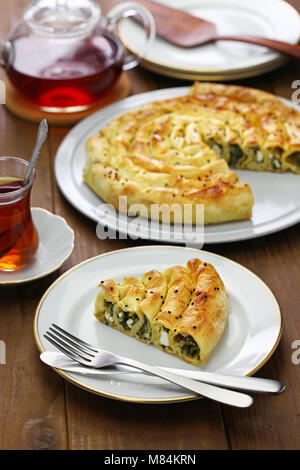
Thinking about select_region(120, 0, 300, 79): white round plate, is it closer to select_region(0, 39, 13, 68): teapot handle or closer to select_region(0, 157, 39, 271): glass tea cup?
select_region(0, 39, 13, 68): teapot handle

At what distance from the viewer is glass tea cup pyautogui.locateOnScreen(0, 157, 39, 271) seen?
1.96 meters

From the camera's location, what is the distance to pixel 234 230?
7.30ft

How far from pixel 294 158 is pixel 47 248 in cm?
97

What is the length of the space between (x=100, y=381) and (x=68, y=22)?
1678mm

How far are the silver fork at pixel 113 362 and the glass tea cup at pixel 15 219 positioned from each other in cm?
33

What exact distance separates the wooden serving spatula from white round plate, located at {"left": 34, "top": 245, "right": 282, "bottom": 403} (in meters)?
1.34

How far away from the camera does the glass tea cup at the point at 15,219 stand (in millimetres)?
1955

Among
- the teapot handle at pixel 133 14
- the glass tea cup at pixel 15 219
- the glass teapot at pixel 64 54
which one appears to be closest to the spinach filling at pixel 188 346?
the glass tea cup at pixel 15 219

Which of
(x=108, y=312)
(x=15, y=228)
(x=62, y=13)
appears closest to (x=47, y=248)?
(x=15, y=228)

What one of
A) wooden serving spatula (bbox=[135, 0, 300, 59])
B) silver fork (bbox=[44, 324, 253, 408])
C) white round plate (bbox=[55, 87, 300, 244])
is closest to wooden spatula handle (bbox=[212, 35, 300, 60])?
wooden serving spatula (bbox=[135, 0, 300, 59])

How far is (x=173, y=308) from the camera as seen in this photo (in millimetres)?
1765

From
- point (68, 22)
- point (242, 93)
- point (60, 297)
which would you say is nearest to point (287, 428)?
point (60, 297)

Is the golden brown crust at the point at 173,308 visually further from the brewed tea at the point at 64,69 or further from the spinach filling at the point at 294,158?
the brewed tea at the point at 64,69

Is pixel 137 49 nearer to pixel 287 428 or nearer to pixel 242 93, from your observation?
pixel 242 93
